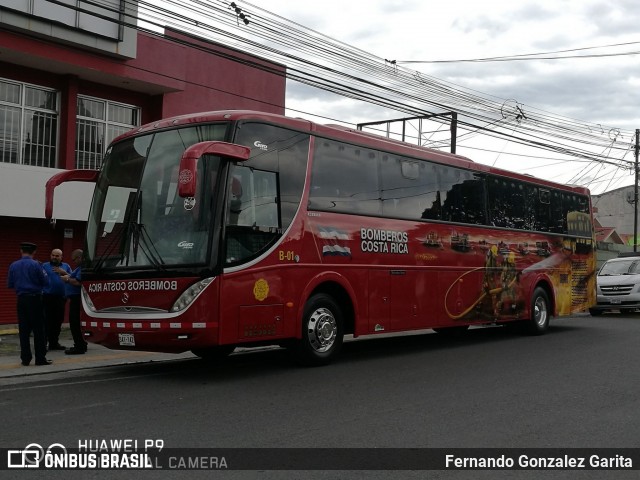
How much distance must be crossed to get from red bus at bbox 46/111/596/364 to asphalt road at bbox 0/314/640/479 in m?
0.71

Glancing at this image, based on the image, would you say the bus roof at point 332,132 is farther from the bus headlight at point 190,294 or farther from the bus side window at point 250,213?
the bus headlight at point 190,294

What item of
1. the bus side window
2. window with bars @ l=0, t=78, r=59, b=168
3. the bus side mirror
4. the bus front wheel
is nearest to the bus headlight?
the bus side window

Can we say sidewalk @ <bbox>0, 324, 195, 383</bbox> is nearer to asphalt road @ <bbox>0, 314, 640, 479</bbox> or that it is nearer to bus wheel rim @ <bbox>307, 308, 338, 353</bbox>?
asphalt road @ <bbox>0, 314, 640, 479</bbox>

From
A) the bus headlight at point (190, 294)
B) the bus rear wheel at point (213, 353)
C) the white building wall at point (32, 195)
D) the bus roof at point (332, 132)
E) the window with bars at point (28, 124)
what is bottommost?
the bus rear wheel at point (213, 353)

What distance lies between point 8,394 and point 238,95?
1401 centimetres

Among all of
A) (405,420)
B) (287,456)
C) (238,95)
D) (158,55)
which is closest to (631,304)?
(238,95)

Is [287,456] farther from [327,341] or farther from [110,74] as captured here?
[110,74]

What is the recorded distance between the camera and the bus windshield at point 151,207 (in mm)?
8742

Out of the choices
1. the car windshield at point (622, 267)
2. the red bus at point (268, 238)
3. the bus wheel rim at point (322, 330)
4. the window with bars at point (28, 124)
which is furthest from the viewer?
the car windshield at point (622, 267)

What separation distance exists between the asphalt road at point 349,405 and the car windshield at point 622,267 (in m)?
11.7

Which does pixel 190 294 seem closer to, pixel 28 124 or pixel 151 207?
pixel 151 207

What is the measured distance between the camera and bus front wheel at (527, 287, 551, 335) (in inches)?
615

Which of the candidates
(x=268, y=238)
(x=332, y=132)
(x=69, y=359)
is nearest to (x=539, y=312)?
(x=332, y=132)

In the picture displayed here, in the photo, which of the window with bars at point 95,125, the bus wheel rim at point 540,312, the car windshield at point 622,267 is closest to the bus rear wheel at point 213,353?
the bus wheel rim at point 540,312
